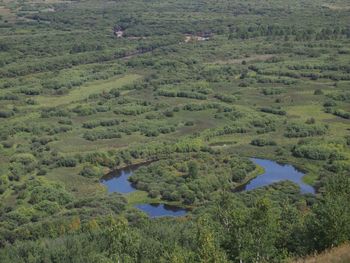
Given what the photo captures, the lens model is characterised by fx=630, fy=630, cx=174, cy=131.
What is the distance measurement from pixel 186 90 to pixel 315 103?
1271 inches

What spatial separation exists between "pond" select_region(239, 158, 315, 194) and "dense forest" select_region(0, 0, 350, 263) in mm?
853

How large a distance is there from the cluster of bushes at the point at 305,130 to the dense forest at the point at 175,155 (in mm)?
397

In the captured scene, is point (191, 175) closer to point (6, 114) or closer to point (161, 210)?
point (161, 210)

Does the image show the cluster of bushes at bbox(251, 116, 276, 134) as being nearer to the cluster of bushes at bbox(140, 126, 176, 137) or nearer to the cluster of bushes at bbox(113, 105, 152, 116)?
the cluster of bushes at bbox(140, 126, 176, 137)

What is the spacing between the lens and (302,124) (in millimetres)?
128875

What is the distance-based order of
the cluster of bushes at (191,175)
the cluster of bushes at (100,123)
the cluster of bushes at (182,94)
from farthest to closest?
the cluster of bushes at (182,94) < the cluster of bushes at (100,123) < the cluster of bushes at (191,175)

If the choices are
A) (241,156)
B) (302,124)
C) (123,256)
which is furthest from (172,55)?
(123,256)

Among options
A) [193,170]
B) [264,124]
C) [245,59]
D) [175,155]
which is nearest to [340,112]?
[264,124]

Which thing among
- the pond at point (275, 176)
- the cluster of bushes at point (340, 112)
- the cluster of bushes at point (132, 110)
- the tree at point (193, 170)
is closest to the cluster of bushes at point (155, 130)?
the cluster of bushes at point (132, 110)

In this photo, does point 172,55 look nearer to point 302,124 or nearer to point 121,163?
point 302,124

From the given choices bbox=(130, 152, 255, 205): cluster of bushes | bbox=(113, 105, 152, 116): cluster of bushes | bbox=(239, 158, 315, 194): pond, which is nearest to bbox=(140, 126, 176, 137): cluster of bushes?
bbox=(113, 105, 152, 116): cluster of bushes

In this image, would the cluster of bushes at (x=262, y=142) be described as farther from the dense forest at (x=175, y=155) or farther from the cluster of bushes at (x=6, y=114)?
the cluster of bushes at (x=6, y=114)

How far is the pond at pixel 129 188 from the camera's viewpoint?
9188 centimetres

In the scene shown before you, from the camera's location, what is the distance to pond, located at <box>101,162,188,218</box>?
91.9 meters
